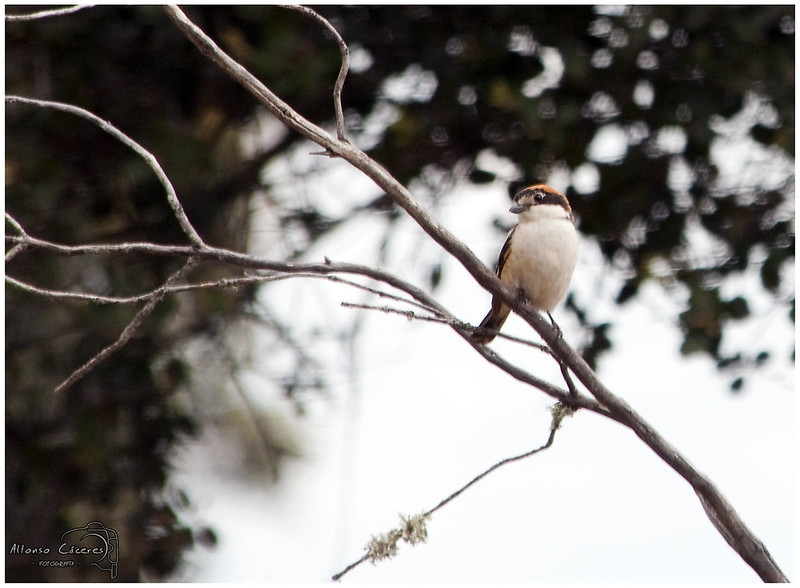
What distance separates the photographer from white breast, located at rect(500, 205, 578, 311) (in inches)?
141

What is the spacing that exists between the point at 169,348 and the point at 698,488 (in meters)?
4.05

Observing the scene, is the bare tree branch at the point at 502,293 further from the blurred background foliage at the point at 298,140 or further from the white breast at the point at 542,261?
the blurred background foliage at the point at 298,140

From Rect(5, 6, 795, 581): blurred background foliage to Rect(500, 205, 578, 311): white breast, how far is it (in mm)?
1251

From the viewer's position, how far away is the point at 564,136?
4.89 m

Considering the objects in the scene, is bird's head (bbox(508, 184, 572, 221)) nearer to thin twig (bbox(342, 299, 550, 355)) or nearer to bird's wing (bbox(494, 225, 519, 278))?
bird's wing (bbox(494, 225, 519, 278))

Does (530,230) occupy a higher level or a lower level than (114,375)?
lower

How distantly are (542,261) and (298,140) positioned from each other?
2.73m

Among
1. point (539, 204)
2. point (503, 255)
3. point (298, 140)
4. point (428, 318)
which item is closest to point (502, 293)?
point (428, 318)

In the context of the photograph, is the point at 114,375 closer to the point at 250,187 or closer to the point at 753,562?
the point at 250,187

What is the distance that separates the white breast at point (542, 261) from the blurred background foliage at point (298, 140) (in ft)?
4.10

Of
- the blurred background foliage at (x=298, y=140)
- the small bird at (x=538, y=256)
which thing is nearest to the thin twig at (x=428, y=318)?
the small bird at (x=538, y=256)

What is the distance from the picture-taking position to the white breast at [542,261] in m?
3.58

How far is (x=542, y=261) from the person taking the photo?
3570 millimetres

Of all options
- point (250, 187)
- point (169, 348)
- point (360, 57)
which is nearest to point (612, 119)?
point (360, 57)
